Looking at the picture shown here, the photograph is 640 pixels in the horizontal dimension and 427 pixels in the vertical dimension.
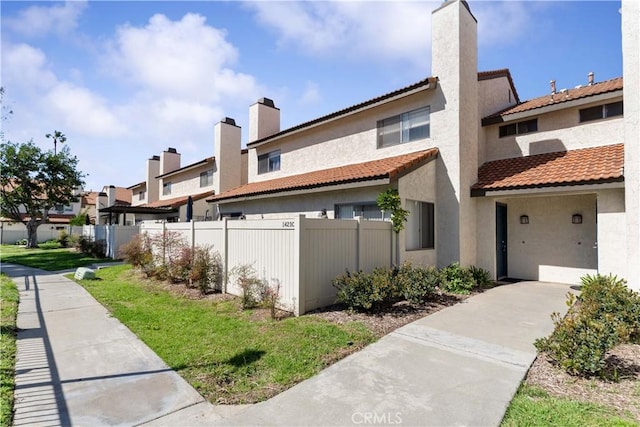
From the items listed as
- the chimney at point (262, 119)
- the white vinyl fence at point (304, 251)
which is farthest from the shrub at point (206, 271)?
the chimney at point (262, 119)

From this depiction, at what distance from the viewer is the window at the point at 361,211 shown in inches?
401

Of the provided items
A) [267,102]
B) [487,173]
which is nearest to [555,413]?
[487,173]

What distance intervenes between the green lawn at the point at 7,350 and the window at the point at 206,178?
46.0ft

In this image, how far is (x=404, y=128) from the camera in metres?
12.2

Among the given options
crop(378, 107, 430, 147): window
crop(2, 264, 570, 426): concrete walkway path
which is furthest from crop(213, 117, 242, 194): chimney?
crop(2, 264, 570, 426): concrete walkway path

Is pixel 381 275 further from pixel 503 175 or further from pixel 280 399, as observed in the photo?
pixel 503 175

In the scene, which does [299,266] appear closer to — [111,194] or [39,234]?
[111,194]

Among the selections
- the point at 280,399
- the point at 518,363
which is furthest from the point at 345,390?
the point at 518,363

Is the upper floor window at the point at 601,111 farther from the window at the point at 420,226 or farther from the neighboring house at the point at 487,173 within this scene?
the window at the point at 420,226

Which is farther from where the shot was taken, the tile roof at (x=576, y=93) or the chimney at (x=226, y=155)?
the chimney at (x=226, y=155)

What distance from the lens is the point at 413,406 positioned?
371 cm

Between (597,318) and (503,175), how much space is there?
21.8 feet

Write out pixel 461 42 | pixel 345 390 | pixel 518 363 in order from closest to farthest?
pixel 345 390
pixel 518 363
pixel 461 42

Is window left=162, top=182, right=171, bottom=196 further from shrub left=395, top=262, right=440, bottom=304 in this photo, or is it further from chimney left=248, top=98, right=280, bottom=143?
shrub left=395, top=262, right=440, bottom=304
